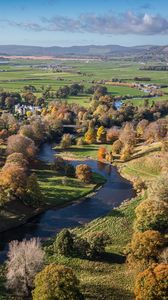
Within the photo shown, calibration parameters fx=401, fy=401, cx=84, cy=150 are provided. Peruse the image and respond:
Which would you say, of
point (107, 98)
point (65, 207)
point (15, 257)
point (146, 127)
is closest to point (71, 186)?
point (65, 207)

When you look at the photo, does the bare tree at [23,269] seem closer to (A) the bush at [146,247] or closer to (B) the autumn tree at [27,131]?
(A) the bush at [146,247]

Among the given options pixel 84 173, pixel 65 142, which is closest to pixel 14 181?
pixel 84 173

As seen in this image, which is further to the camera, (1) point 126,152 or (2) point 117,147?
(2) point 117,147

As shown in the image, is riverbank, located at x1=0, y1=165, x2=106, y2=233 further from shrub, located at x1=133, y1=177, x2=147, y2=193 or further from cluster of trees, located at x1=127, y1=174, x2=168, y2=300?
cluster of trees, located at x1=127, y1=174, x2=168, y2=300

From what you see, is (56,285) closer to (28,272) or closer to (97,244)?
(28,272)

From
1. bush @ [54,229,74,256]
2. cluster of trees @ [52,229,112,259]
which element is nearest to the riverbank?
bush @ [54,229,74,256]

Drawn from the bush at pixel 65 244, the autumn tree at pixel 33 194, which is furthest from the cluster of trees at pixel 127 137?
the bush at pixel 65 244
